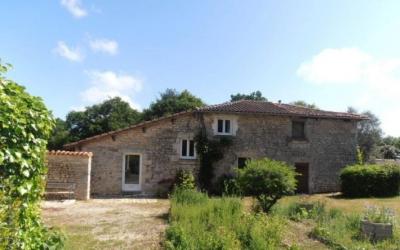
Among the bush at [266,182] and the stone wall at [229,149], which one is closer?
the bush at [266,182]

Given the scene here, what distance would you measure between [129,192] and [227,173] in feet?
17.5

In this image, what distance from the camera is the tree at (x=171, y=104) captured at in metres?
42.1

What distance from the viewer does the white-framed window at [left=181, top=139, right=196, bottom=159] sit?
20.9 meters

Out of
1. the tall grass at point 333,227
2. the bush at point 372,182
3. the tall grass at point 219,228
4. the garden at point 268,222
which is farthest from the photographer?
the bush at point 372,182

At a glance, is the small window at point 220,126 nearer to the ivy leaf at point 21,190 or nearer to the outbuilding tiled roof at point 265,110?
the outbuilding tiled roof at point 265,110

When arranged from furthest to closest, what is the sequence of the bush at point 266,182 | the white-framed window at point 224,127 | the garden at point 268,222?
the white-framed window at point 224,127, the bush at point 266,182, the garden at point 268,222

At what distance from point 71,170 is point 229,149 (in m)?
8.42

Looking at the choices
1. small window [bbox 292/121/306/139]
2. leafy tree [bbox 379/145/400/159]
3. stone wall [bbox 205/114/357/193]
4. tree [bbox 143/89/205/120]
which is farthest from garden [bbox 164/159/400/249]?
leafy tree [bbox 379/145/400/159]

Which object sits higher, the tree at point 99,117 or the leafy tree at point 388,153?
the tree at point 99,117

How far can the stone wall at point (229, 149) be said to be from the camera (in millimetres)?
19625

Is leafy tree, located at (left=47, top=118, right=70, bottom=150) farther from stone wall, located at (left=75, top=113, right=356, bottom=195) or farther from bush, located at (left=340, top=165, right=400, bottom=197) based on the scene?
bush, located at (left=340, top=165, right=400, bottom=197)

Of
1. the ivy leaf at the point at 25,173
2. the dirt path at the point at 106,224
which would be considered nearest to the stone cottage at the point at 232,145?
the dirt path at the point at 106,224

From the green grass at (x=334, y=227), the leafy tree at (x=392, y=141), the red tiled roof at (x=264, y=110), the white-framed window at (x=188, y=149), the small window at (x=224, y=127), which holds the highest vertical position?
the leafy tree at (x=392, y=141)

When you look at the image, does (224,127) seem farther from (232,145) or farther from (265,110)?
(265,110)
